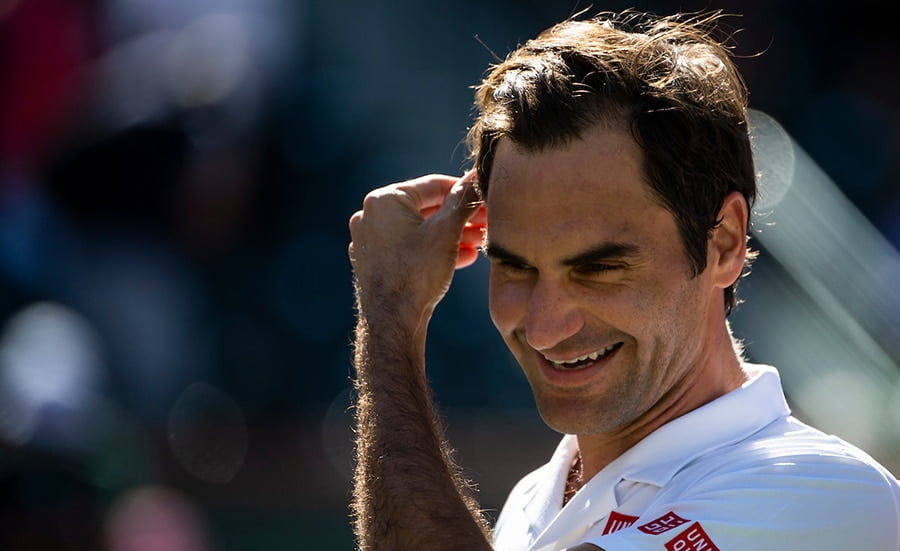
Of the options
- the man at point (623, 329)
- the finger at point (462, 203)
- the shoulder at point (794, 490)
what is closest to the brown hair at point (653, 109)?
the man at point (623, 329)

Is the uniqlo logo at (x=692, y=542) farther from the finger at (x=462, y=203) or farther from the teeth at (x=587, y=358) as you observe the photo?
the finger at (x=462, y=203)

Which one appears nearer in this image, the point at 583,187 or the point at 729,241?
the point at 583,187

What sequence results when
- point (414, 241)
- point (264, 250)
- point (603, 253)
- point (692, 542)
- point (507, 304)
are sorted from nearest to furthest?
point (692, 542) → point (603, 253) → point (507, 304) → point (414, 241) → point (264, 250)

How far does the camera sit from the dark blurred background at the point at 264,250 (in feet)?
17.8

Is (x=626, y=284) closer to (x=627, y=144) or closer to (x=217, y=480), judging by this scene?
(x=627, y=144)

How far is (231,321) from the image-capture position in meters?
5.98

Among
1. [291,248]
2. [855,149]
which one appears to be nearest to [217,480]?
[291,248]

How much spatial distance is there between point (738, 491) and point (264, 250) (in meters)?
4.82

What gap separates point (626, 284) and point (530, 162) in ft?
0.86

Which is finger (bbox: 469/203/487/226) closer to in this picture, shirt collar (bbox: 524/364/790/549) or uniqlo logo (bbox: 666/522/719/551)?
shirt collar (bbox: 524/364/790/549)

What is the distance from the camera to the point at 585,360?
186 centimetres

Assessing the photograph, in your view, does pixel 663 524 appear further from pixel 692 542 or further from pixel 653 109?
pixel 653 109

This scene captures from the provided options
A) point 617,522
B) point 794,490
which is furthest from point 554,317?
point 794,490

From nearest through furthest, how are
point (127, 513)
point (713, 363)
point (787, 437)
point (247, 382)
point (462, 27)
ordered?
point (787, 437), point (713, 363), point (127, 513), point (247, 382), point (462, 27)
